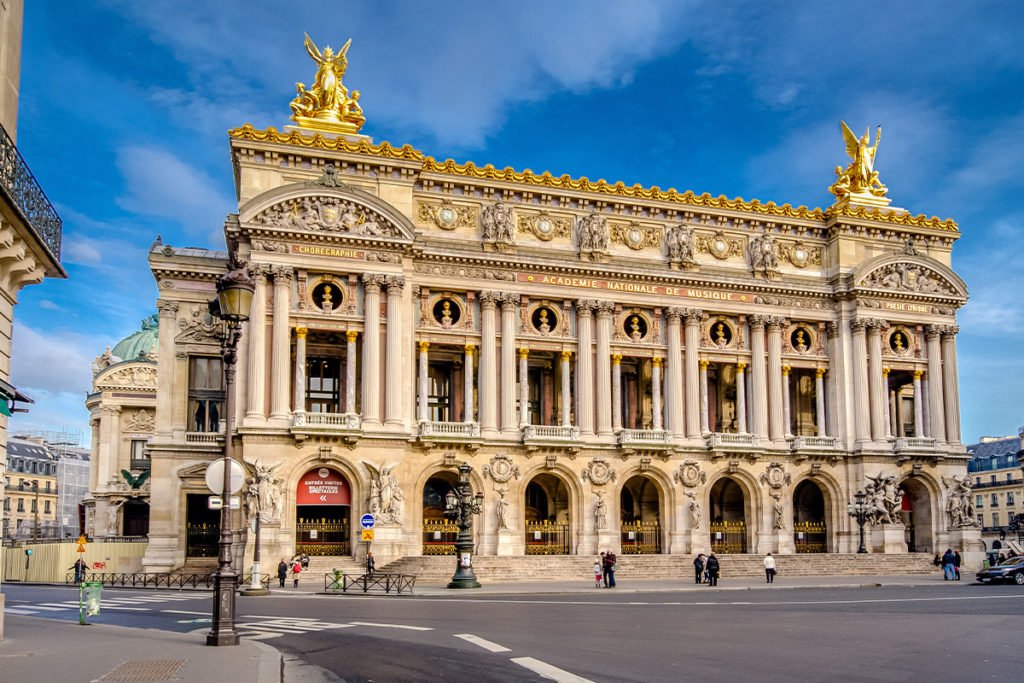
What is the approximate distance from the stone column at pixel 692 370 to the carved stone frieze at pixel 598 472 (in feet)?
18.0

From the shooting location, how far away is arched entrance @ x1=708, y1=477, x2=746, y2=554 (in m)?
60.3

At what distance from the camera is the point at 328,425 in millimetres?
51250

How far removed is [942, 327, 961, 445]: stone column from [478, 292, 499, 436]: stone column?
28377 millimetres

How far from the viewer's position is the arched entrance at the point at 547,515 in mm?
56500

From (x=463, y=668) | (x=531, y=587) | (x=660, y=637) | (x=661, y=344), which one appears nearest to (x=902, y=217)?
(x=661, y=344)

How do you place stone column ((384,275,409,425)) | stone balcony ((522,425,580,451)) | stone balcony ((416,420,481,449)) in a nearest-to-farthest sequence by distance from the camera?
stone column ((384,275,409,425)) < stone balcony ((416,420,481,449)) < stone balcony ((522,425,580,451))

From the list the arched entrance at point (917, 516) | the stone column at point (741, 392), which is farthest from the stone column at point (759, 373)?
the arched entrance at point (917, 516)

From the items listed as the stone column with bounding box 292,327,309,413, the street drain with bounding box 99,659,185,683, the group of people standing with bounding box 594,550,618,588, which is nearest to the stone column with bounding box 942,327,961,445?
the group of people standing with bounding box 594,550,618,588

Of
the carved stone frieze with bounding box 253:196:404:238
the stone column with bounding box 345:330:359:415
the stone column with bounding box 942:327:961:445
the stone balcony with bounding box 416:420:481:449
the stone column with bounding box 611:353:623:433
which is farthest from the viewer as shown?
the stone column with bounding box 942:327:961:445

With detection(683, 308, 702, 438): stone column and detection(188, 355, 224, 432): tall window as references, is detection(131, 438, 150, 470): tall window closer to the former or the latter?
detection(188, 355, 224, 432): tall window

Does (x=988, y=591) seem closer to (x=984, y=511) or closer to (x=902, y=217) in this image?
(x=902, y=217)

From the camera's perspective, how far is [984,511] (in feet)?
366

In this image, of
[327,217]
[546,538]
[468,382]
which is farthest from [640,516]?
[327,217]

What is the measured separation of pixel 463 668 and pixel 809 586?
31.0 m
